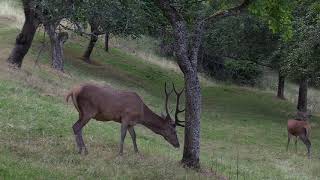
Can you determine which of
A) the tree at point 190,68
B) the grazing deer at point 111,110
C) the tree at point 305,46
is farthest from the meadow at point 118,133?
the tree at point 305,46

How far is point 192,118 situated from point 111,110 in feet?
6.13

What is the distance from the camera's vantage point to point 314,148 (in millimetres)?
25953

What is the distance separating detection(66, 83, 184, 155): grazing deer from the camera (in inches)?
475

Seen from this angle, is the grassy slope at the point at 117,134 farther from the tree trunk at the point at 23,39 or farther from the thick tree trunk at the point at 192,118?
the tree trunk at the point at 23,39

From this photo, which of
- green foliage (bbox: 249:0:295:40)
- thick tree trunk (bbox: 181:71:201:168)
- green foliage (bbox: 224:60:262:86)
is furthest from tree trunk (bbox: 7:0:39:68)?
green foliage (bbox: 224:60:262:86)

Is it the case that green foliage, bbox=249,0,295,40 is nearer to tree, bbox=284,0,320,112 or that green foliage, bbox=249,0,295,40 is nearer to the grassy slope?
the grassy slope

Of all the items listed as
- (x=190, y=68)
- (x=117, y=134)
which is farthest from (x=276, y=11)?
(x=117, y=134)

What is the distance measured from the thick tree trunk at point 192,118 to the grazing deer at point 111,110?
1.07 feet

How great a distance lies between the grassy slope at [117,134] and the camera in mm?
10602

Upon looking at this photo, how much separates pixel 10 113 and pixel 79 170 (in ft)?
16.3

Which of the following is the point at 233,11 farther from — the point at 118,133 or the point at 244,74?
the point at 244,74

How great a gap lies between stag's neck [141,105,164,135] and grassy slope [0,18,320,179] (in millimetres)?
684

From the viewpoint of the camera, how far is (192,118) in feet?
41.9

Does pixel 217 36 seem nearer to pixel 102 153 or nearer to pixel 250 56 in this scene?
pixel 250 56
